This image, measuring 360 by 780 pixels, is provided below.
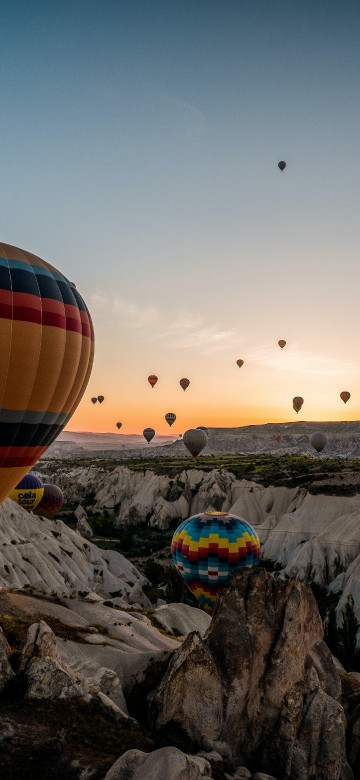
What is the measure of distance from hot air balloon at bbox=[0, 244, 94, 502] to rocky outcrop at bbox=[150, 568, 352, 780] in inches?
378

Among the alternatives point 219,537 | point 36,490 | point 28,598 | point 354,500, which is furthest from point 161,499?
point 28,598

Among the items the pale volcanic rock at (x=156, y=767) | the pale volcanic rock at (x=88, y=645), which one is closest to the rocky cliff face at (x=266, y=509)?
the pale volcanic rock at (x=88, y=645)

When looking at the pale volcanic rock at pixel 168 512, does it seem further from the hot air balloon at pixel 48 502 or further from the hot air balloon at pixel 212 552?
the hot air balloon at pixel 212 552

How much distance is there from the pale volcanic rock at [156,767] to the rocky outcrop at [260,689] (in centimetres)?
394

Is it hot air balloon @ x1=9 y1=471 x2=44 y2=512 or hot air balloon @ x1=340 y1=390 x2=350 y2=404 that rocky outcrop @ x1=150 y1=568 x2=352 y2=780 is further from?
hot air balloon @ x1=340 y1=390 x2=350 y2=404

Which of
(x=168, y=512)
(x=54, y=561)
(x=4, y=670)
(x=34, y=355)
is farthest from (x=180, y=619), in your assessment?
(x=168, y=512)

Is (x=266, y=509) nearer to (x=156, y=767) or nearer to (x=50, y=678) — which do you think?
(x=50, y=678)

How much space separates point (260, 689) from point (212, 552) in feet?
52.2

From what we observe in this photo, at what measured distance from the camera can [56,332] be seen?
20875 millimetres

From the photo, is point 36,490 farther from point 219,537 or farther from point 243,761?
point 243,761

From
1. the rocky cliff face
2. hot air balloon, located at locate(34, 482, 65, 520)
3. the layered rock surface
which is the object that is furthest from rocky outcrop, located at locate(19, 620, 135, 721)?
hot air balloon, located at locate(34, 482, 65, 520)

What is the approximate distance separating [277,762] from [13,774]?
8.85 m

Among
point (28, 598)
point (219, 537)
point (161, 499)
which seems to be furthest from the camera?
point (161, 499)

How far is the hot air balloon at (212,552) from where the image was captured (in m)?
33.7
